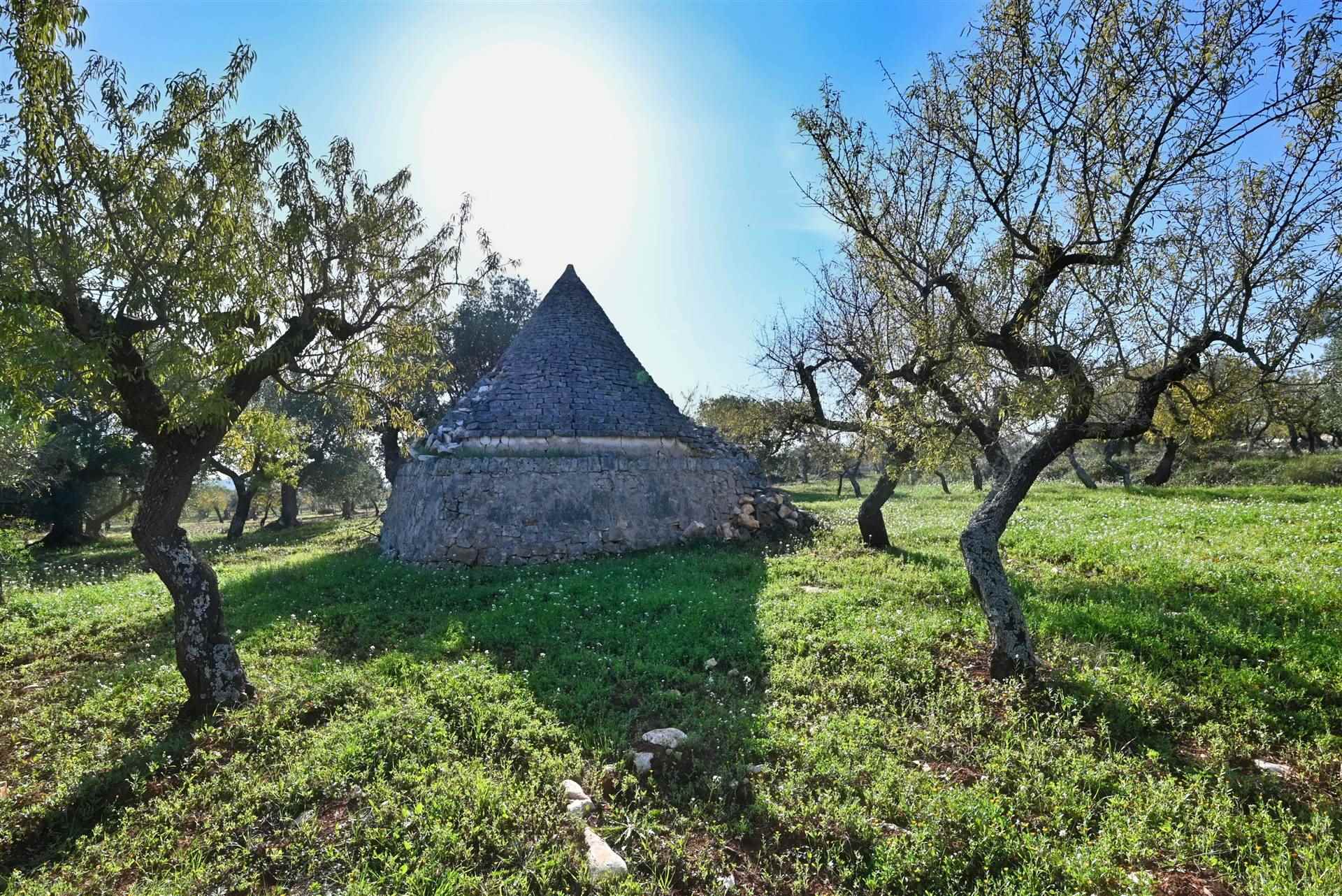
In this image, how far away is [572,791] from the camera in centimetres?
427

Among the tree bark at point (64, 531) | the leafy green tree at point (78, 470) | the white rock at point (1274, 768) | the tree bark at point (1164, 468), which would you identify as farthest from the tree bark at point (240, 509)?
the tree bark at point (1164, 468)

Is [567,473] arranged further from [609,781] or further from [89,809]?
[89,809]

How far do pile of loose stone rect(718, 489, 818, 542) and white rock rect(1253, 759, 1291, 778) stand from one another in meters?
10.2

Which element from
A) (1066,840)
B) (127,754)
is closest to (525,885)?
(1066,840)

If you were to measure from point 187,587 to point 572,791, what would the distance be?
4441mm

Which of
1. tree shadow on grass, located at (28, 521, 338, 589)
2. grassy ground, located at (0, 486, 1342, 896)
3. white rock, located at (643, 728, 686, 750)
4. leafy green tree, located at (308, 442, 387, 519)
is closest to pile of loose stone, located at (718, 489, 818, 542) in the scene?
grassy ground, located at (0, 486, 1342, 896)

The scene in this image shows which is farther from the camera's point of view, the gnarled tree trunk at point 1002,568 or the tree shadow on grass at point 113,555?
the tree shadow on grass at point 113,555

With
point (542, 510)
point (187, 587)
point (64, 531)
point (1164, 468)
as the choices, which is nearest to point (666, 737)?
point (187, 587)

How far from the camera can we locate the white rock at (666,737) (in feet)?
16.1

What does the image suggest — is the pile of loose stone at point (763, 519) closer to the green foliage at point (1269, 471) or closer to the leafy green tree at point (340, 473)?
the green foliage at point (1269, 471)

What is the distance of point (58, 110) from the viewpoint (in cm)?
505

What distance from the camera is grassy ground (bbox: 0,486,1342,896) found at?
11.7 ft

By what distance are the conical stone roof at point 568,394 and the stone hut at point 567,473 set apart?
0.03m

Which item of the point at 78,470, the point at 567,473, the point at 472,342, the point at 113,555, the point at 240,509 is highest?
the point at 472,342
